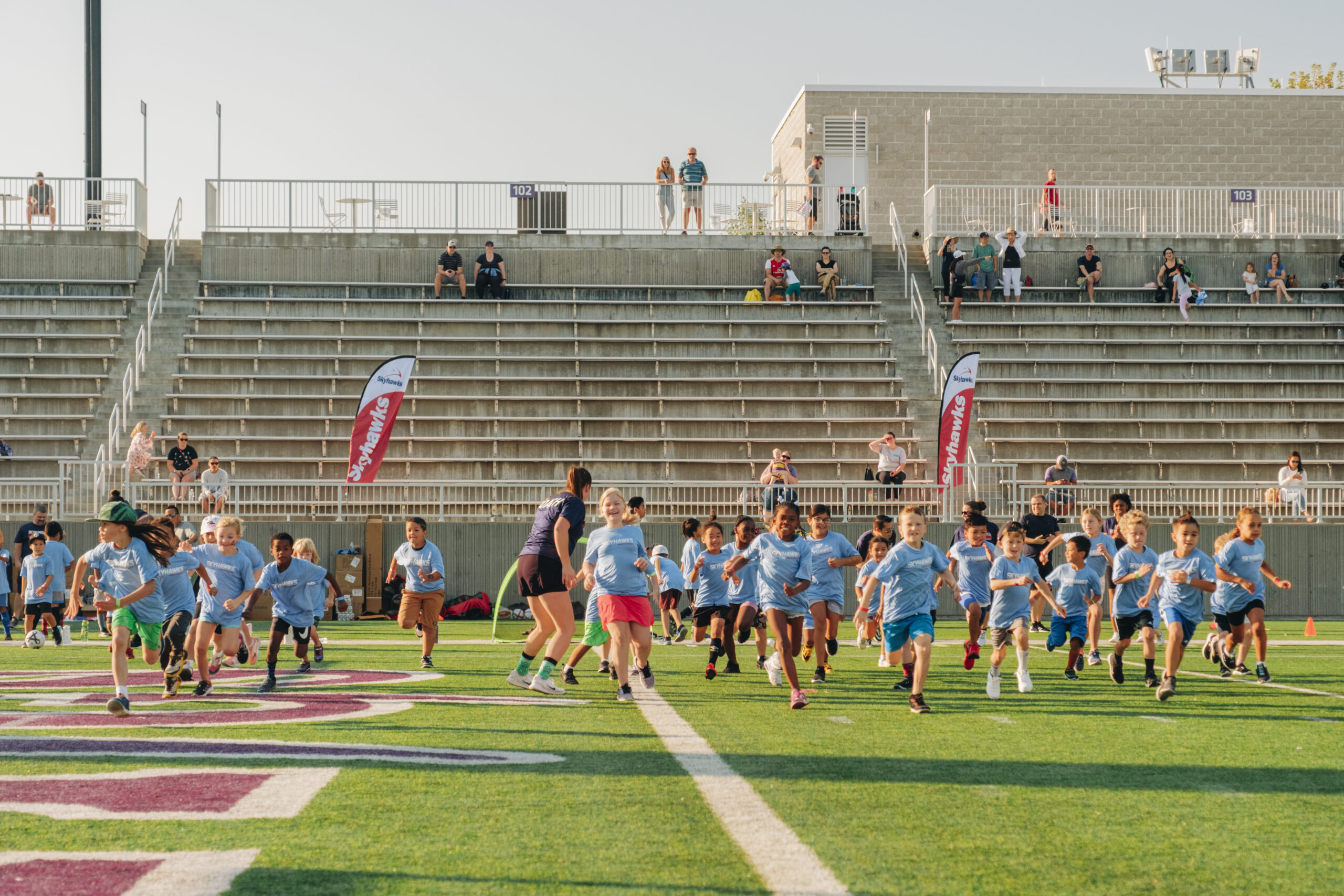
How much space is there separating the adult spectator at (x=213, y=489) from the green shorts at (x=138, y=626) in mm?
11933

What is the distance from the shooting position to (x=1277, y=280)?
3041 cm

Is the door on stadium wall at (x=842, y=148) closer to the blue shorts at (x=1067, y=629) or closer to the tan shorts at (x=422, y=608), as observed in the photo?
the blue shorts at (x=1067, y=629)

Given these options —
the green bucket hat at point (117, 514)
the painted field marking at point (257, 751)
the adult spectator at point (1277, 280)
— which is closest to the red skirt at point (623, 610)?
the painted field marking at point (257, 751)

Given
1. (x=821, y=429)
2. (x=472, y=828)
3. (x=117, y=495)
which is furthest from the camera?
(x=821, y=429)

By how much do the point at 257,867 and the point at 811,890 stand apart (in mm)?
2015

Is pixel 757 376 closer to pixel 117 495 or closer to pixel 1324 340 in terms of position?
pixel 1324 340

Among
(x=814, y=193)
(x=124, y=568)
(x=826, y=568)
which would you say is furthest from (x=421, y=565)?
(x=814, y=193)

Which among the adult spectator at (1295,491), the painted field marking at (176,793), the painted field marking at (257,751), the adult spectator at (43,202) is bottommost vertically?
the painted field marking at (257,751)

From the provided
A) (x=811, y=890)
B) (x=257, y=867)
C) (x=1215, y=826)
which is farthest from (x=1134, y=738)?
(x=257, y=867)

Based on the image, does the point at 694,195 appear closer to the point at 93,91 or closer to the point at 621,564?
the point at 93,91

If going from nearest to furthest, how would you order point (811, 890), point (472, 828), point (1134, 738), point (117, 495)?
1. point (811, 890)
2. point (472, 828)
3. point (1134, 738)
4. point (117, 495)

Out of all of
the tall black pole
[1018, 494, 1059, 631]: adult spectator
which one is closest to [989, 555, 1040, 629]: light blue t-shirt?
[1018, 494, 1059, 631]: adult spectator

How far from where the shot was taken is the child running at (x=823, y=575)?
11.7 metres

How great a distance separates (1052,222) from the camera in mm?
32281
